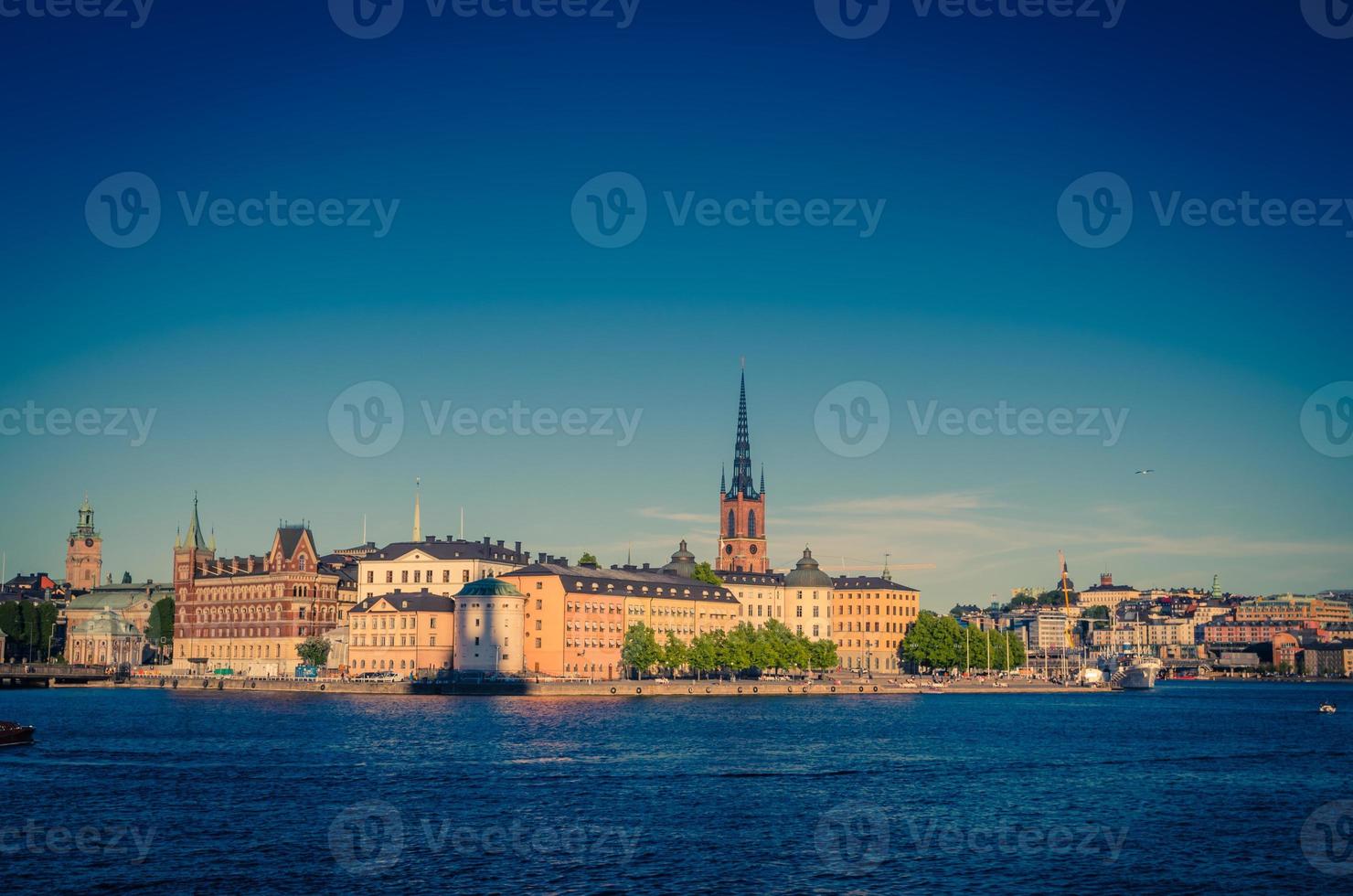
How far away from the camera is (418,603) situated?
13862 cm

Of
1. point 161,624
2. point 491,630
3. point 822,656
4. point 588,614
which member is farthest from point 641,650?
point 161,624

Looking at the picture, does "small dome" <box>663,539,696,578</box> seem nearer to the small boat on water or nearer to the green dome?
the green dome

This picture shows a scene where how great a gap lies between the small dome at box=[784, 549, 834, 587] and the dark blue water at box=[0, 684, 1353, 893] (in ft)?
294

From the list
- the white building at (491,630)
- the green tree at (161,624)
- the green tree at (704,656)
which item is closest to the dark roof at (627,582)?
the white building at (491,630)

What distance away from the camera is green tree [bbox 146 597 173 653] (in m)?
185

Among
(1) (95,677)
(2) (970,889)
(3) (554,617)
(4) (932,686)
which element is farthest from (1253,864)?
(1) (95,677)

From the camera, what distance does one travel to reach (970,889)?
3634 centimetres

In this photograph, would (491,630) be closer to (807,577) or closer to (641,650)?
(641,650)

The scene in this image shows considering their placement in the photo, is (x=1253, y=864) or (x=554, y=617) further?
(x=554, y=617)

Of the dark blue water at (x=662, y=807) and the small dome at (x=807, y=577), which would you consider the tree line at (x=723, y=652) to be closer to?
the small dome at (x=807, y=577)

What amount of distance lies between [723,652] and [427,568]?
29908 mm

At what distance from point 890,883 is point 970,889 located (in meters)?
1.88

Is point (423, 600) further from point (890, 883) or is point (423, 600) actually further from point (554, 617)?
point (890, 883)

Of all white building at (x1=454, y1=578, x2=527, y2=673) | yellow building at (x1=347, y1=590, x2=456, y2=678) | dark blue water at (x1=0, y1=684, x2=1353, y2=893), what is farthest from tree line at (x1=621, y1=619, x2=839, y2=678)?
dark blue water at (x1=0, y1=684, x2=1353, y2=893)
